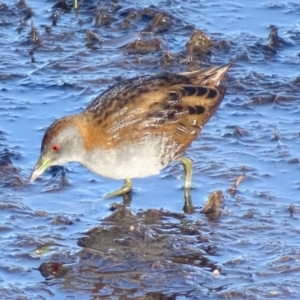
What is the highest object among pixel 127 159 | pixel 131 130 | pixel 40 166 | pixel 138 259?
pixel 131 130

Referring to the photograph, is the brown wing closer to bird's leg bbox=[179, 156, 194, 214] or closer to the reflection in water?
bird's leg bbox=[179, 156, 194, 214]

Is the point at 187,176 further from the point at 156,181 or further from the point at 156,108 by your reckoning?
the point at 156,108

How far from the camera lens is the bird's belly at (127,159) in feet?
27.6

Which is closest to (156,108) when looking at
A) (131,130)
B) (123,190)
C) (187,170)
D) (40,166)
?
(131,130)

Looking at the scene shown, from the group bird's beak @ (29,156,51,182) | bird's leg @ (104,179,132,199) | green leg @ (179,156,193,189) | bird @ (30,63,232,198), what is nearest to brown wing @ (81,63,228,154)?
bird @ (30,63,232,198)

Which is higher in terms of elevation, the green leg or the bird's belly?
the bird's belly

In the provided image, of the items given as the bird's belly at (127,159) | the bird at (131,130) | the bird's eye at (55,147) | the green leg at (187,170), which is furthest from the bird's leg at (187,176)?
the bird's eye at (55,147)

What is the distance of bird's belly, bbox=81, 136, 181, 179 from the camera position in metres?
8.42

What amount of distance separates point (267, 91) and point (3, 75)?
287 centimetres

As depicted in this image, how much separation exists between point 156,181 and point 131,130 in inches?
33.5

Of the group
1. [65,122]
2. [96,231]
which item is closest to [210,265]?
[96,231]

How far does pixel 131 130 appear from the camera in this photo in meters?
8.45

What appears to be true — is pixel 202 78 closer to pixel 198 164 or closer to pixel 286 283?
pixel 198 164

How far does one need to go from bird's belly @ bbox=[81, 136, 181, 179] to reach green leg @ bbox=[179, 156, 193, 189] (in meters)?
0.44
